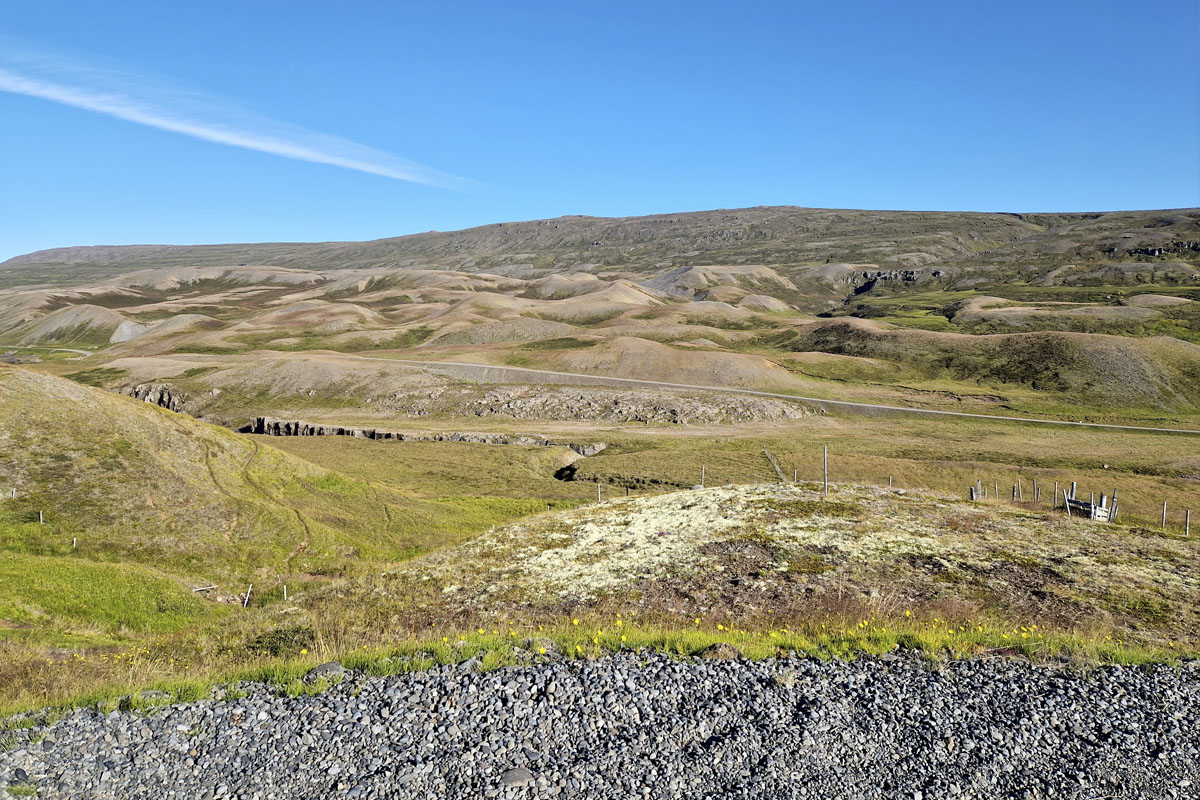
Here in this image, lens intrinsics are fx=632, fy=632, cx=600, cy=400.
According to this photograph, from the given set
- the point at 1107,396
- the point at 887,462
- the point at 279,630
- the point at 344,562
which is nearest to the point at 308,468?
the point at 344,562

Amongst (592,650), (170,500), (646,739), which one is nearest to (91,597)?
(170,500)

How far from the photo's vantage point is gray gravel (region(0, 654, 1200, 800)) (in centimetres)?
1162

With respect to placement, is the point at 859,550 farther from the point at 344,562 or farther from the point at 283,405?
the point at 283,405

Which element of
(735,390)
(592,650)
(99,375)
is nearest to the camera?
(592,650)

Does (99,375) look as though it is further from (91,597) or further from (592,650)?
(592,650)

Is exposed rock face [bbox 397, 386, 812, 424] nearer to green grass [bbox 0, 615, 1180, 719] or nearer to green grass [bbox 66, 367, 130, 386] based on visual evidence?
green grass [bbox 66, 367, 130, 386]

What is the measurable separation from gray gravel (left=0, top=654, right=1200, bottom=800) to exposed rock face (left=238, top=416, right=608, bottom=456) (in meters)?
70.3

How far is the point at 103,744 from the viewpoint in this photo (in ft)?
39.0

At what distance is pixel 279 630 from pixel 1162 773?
2579 centimetres

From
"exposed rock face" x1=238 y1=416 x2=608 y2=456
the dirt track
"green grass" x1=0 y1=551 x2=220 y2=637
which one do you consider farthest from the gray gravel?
the dirt track

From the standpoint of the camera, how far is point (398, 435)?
8831cm

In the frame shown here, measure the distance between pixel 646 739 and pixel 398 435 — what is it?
80718mm

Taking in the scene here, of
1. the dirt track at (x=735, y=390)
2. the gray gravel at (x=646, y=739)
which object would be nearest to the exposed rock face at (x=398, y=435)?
the dirt track at (x=735, y=390)

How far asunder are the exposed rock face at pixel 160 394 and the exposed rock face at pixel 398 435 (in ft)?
130
